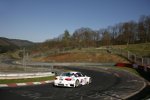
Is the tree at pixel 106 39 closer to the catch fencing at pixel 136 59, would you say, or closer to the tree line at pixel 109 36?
the tree line at pixel 109 36

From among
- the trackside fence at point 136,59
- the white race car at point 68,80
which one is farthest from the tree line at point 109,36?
the white race car at point 68,80

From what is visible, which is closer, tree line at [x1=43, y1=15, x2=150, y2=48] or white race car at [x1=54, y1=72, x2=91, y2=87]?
white race car at [x1=54, y1=72, x2=91, y2=87]

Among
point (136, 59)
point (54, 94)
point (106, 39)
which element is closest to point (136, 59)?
point (136, 59)

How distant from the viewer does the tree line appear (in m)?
136

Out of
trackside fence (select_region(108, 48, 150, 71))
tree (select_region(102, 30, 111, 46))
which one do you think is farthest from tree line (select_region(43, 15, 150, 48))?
trackside fence (select_region(108, 48, 150, 71))

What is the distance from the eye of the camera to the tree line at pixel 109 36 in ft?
448

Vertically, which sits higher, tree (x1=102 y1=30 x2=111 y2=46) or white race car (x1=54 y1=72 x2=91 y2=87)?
tree (x1=102 y1=30 x2=111 y2=46)

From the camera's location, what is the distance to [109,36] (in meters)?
153

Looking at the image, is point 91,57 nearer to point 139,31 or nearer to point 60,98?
point 139,31

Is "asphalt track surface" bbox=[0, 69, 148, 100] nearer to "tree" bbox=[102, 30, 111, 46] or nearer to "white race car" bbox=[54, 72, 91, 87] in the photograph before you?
"white race car" bbox=[54, 72, 91, 87]

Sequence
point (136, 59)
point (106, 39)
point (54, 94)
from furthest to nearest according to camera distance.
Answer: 1. point (106, 39)
2. point (136, 59)
3. point (54, 94)

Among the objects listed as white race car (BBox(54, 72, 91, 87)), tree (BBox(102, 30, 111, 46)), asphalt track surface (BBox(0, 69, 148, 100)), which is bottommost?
asphalt track surface (BBox(0, 69, 148, 100))

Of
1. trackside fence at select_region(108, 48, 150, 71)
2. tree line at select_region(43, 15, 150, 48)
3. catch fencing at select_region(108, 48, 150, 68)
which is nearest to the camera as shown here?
trackside fence at select_region(108, 48, 150, 71)

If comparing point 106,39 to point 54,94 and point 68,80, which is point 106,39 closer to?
point 68,80
